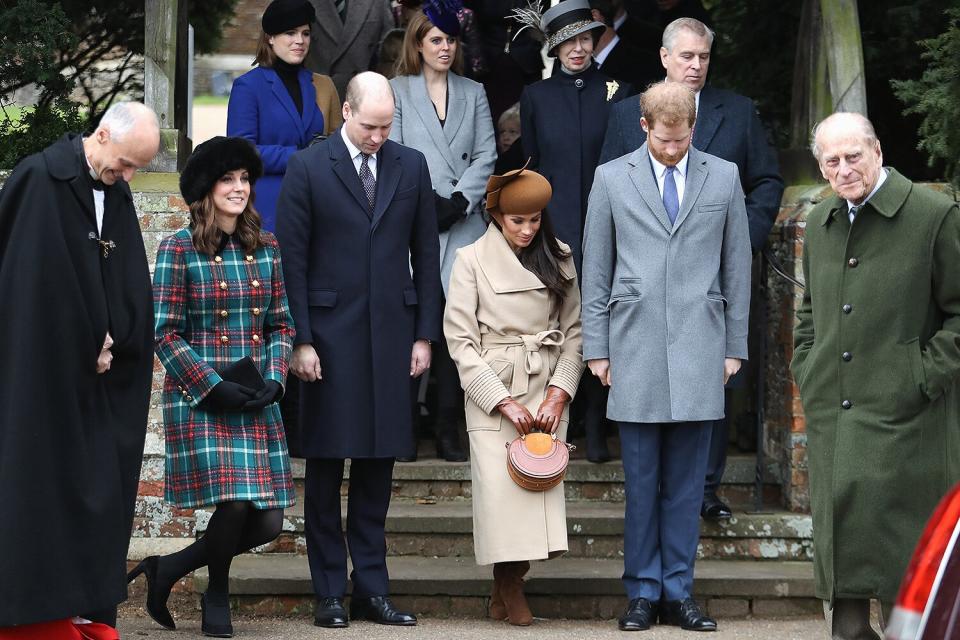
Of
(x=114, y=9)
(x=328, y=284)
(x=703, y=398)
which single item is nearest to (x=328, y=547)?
(x=328, y=284)

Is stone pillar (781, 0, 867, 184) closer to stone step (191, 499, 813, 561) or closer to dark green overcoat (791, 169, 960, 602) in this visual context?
stone step (191, 499, 813, 561)

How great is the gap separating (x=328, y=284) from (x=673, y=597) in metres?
1.83

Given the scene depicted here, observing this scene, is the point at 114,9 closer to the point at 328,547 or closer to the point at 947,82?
the point at 328,547

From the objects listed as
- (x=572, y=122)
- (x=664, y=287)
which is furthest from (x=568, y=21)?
(x=664, y=287)

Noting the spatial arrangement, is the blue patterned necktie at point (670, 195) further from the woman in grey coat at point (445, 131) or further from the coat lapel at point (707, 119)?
the woman in grey coat at point (445, 131)

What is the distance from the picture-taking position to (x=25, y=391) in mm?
5188

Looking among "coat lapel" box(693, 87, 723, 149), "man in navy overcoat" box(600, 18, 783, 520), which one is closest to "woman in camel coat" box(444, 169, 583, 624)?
"man in navy overcoat" box(600, 18, 783, 520)

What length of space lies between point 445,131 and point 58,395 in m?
2.97

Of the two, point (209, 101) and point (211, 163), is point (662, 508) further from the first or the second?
point (209, 101)

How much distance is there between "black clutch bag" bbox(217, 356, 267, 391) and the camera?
19.9ft

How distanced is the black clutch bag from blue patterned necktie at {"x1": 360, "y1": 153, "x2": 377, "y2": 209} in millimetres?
889

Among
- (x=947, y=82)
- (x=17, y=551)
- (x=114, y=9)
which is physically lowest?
(x=17, y=551)

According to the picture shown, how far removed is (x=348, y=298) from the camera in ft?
21.4

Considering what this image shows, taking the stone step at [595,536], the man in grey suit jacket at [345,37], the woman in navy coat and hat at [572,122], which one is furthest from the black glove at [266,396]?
the man in grey suit jacket at [345,37]
